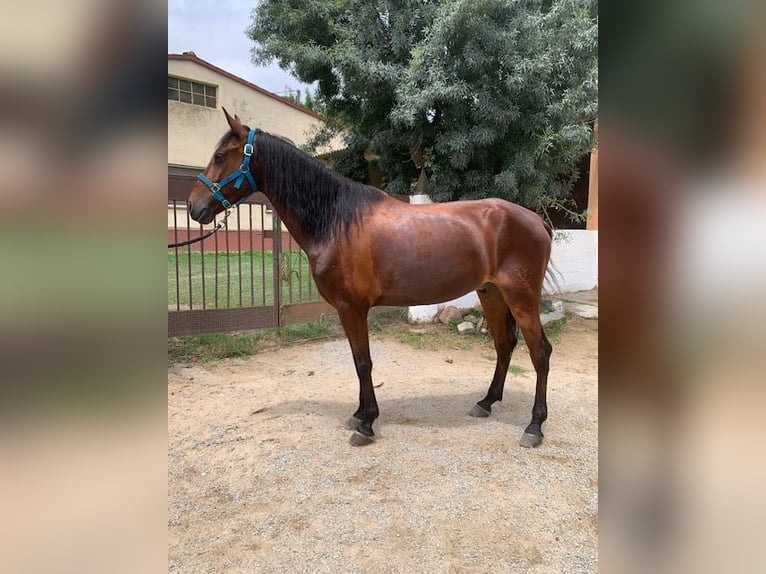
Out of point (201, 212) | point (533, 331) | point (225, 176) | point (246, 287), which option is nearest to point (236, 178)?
point (225, 176)

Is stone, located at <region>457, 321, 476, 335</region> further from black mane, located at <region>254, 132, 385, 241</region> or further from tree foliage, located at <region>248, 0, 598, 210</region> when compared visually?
black mane, located at <region>254, 132, 385, 241</region>

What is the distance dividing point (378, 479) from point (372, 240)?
1.42m

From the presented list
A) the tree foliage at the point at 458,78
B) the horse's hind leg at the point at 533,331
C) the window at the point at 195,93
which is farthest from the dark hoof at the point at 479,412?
the window at the point at 195,93

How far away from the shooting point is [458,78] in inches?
212

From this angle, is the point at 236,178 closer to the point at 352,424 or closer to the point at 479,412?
the point at 352,424

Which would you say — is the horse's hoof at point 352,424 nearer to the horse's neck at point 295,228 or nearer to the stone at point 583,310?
the horse's neck at point 295,228

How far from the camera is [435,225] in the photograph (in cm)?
292

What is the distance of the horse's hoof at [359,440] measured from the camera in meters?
2.82

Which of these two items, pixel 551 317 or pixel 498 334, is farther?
pixel 551 317

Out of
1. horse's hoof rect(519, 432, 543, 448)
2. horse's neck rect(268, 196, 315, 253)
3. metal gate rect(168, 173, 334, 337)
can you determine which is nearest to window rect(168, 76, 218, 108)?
metal gate rect(168, 173, 334, 337)

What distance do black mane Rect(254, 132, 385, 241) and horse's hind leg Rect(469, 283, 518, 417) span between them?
1.22 meters
